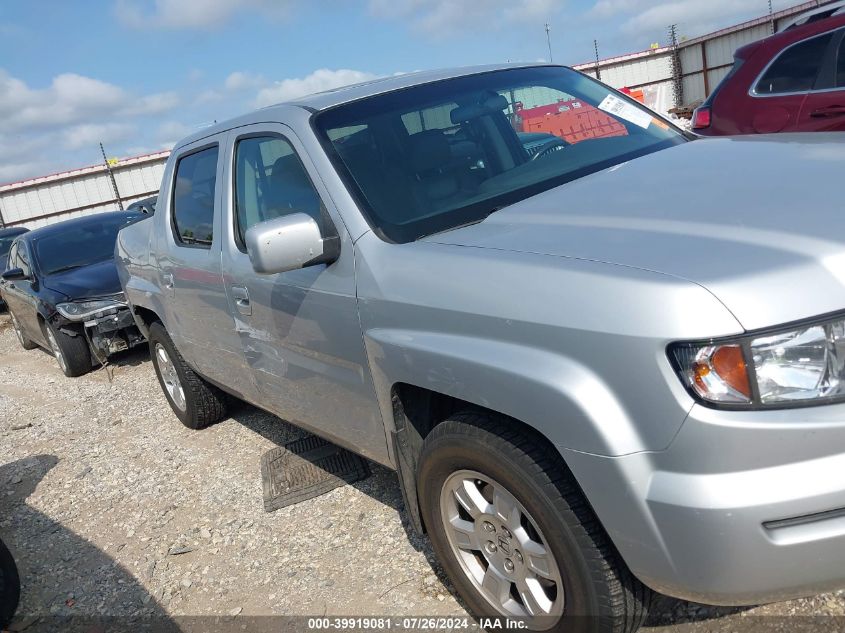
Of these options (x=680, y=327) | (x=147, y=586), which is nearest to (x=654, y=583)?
(x=680, y=327)

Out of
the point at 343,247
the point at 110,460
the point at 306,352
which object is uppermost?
the point at 343,247

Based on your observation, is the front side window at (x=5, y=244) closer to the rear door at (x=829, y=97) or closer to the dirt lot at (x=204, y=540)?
the dirt lot at (x=204, y=540)

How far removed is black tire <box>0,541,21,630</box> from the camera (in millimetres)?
3232

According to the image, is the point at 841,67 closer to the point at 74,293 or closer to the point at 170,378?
the point at 170,378

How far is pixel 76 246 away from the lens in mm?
8594

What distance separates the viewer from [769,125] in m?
5.65

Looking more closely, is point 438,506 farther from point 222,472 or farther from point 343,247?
point 222,472

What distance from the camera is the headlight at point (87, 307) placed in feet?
24.4

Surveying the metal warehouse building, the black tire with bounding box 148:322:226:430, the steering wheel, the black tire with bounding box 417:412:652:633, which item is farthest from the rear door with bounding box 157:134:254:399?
the metal warehouse building

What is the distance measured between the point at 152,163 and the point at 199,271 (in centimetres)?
2537

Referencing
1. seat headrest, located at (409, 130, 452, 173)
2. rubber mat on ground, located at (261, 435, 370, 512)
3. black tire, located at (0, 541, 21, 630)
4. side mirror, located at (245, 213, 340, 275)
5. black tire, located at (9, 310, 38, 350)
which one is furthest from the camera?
black tire, located at (9, 310, 38, 350)

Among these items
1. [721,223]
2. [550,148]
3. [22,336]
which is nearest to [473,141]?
[550,148]

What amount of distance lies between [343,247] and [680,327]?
4.30 feet

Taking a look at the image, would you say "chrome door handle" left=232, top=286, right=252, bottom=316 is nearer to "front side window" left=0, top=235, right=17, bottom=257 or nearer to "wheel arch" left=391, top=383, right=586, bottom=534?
"wheel arch" left=391, top=383, right=586, bottom=534
